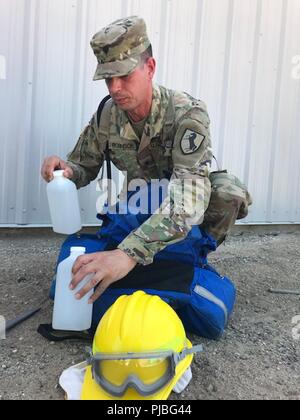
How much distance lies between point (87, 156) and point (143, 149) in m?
0.39

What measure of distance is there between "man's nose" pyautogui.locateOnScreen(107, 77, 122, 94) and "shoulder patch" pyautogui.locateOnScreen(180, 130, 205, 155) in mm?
370

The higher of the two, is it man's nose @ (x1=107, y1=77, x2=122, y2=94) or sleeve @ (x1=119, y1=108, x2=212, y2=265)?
man's nose @ (x1=107, y1=77, x2=122, y2=94)

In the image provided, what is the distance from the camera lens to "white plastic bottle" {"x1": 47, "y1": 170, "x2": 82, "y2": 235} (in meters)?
2.44

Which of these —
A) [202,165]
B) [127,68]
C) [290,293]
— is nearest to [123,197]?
[202,165]

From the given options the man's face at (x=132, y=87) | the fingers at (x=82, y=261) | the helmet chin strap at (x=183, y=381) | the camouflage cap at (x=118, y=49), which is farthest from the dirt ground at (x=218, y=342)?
the camouflage cap at (x=118, y=49)

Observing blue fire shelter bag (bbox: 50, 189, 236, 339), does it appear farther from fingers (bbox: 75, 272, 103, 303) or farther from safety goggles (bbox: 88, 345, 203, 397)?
safety goggles (bbox: 88, 345, 203, 397)

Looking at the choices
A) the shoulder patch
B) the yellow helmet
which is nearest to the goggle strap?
the yellow helmet

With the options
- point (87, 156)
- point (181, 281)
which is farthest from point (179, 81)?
point (181, 281)

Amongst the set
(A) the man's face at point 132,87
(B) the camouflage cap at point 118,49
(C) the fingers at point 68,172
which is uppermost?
(B) the camouflage cap at point 118,49

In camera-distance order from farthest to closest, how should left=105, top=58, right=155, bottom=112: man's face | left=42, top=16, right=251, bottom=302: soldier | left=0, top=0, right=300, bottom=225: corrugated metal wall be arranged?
left=0, top=0, right=300, bottom=225: corrugated metal wall < left=105, top=58, right=155, bottom=112: man's face < left=42, top=16, right=251, bottom=302: soldier

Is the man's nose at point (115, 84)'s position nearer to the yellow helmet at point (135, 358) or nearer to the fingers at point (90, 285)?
the fingers at point (90, 285)

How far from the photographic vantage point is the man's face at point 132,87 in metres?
2.19

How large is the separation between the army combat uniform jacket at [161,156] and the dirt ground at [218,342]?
0.51m

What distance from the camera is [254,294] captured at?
2.83 metres
